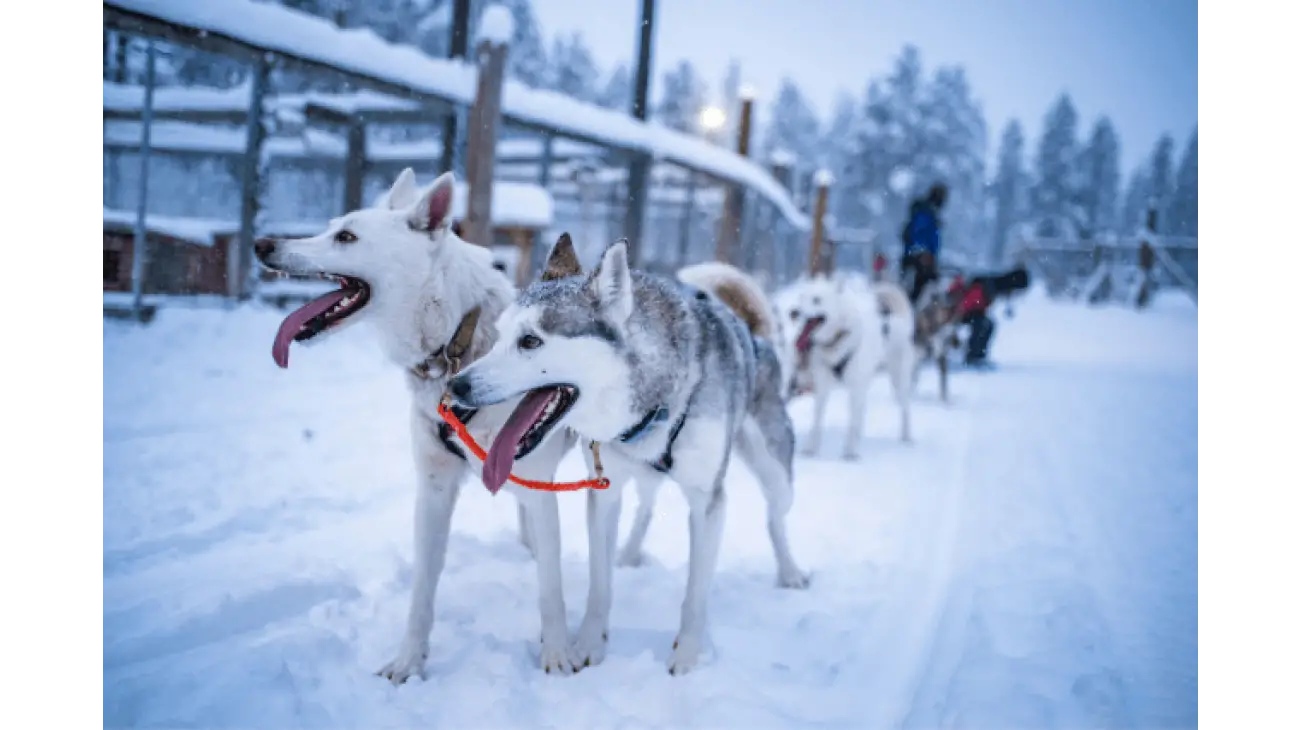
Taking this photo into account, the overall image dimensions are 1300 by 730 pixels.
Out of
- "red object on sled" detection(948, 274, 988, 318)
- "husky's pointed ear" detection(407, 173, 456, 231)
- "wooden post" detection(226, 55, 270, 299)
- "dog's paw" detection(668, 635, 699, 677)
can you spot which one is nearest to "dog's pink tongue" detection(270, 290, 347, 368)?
"husky's pointed ear" detection(407, 173, 456, 231)

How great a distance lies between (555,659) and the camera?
87.9 inches

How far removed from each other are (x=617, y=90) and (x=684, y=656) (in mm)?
39085

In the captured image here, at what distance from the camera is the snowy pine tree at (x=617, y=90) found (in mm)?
35159

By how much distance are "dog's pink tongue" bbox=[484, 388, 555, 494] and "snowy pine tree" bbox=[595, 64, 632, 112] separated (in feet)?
114

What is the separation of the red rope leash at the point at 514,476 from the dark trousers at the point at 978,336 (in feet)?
32.9

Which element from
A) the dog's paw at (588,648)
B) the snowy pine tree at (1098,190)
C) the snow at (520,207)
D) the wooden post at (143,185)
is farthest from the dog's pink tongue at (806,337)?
the snowy pine tree at (1098,190)

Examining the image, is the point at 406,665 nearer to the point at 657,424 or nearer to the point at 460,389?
the point at 460,389

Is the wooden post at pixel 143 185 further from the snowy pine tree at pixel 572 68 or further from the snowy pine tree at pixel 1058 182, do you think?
the snowy pine tree at pixel 1058 182

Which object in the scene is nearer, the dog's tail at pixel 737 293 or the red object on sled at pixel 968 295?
the dog's tail at pixel 737 293

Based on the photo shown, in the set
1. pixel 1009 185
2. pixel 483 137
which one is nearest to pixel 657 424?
pixel 483 137

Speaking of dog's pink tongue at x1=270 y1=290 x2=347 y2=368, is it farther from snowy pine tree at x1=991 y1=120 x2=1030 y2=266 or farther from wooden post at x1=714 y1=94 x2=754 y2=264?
snowy pine tree at x1=991 y1=120 x2=1030 y2=266

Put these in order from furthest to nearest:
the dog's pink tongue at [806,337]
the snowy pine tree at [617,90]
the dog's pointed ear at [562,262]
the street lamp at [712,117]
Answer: the snowy pine tree at [617,90] → the street lamp at [712,117] → the dog's pink tongue at [806,337] → the dog's pointed ear at [562,262]
